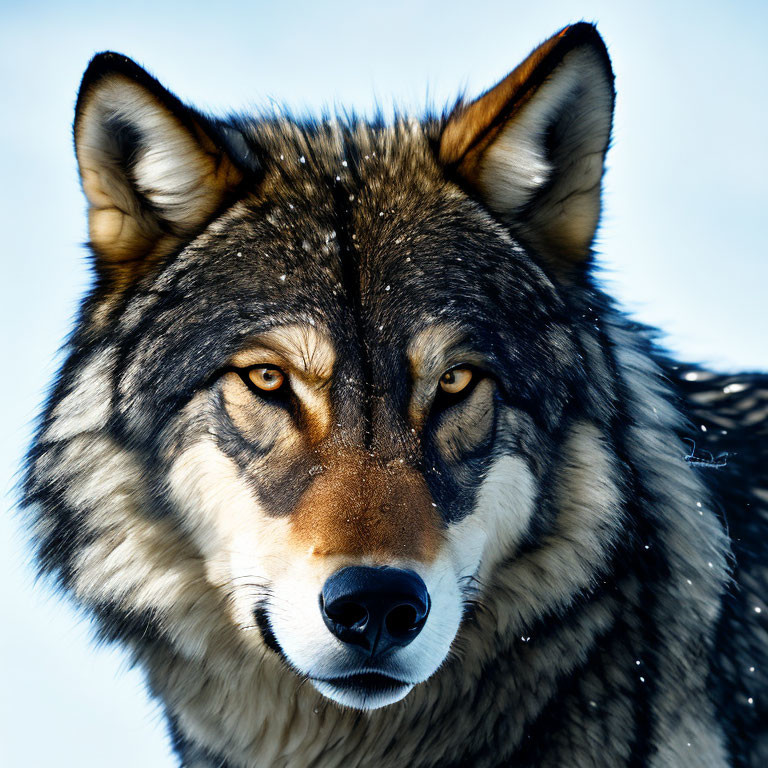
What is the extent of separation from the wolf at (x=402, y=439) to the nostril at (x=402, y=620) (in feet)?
0.86

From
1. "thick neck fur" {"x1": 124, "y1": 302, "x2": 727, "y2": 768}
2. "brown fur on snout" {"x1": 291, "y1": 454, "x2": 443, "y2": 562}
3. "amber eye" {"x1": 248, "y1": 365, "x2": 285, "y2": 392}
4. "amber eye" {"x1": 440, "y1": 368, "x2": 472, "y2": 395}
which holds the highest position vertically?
"amber eye" {"x1": 248, "y1": 365, "x2": 285, "y2": 392}

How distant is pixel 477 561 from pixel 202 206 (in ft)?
4.76

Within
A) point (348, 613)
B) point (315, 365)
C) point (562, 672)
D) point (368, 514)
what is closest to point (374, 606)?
point (348, 613)

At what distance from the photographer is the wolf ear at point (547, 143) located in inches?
97.2

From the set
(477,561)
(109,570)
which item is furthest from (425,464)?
(109,570)

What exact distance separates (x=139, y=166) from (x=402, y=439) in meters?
1.24

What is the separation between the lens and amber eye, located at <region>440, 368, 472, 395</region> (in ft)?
8.24

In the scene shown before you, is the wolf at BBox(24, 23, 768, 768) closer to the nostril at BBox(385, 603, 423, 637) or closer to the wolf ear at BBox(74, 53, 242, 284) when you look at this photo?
the wolf ear at BBox(74, 53, 242, 284)

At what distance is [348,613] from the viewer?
6.74 feet

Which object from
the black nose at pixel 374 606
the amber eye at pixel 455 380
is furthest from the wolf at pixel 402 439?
the black nose at pixel 374 606

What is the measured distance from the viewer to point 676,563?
2.74 m

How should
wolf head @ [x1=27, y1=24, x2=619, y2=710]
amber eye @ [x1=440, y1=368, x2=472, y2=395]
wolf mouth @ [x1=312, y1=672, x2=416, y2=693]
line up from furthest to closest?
amber eye @ [x1=440, y1=368, x2=472, y2=395] → wolf head @ [x1=27, y1=24, x2=619, y2=710] → wolf mouth @ [x1=312, y1=672, x2=416, y2=693]

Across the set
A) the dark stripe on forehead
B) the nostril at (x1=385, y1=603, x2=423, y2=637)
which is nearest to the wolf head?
the dark stripe on forehead

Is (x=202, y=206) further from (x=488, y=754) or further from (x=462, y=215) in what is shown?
(x=488, y=754)
